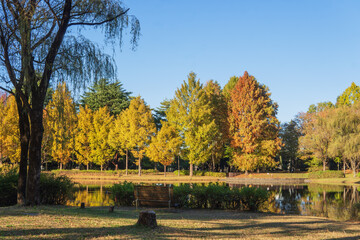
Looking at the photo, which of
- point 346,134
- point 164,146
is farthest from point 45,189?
point 346,134

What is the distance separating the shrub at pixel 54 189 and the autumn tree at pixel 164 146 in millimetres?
26888

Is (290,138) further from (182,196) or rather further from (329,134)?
(182,196)

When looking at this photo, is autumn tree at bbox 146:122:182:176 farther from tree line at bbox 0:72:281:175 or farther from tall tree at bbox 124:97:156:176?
tall tree at bbox 124:97:156:176

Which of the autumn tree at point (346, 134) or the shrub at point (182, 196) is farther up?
the autumn tree at point (346, 134)

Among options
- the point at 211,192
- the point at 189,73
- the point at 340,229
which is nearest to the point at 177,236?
the point at 340,229

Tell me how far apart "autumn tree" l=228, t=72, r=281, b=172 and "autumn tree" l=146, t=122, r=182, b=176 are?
9.52 metres

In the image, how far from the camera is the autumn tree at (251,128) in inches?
1736

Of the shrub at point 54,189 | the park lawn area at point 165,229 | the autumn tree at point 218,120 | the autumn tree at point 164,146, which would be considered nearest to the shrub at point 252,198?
the park lawn area at point 165,229

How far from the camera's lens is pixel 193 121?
1661 inches

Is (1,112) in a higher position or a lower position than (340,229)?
higher

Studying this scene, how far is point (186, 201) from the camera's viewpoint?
44.1ft

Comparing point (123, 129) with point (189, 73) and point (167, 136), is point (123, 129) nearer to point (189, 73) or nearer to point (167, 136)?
point (167, 136)

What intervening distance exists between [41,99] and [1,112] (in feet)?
94.6

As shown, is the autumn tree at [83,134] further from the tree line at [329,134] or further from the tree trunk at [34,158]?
the tree trunk at [34,158]
